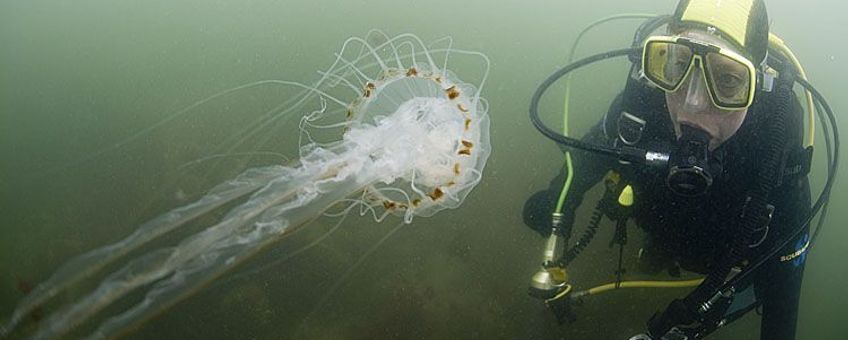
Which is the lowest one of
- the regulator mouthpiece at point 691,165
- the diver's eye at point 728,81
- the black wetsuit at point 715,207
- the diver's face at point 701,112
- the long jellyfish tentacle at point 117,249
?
the black wetsuit at point 715,207

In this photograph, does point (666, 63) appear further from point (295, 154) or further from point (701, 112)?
point (295, 154)

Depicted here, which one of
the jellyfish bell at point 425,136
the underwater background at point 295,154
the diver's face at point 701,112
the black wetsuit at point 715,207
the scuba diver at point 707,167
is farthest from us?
the underwater background at point 295,154

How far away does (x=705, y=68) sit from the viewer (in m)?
2.10

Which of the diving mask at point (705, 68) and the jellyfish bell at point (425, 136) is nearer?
the diving mask at point (705, 68)

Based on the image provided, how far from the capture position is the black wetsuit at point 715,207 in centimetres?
246

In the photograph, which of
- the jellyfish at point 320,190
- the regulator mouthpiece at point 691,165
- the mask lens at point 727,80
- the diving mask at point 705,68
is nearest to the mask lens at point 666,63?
the diving mask at point 705,68

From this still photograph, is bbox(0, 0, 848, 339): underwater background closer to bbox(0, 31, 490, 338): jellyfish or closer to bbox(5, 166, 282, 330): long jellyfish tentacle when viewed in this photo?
bbox(0, 31, 490, 338): jellyfish

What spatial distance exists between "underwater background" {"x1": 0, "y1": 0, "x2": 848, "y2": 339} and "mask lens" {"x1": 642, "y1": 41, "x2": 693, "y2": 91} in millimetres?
1486

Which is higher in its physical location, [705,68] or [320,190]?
[705,68]

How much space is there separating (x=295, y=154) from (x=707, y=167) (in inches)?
113

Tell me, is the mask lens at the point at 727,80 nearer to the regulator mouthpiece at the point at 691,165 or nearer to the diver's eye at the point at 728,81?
the diver's eye at the point at 728,81

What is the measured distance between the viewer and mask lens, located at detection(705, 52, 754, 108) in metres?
2.12

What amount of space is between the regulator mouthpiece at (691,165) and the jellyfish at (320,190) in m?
1.28

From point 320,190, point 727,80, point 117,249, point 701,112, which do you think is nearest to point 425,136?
point 320,190
